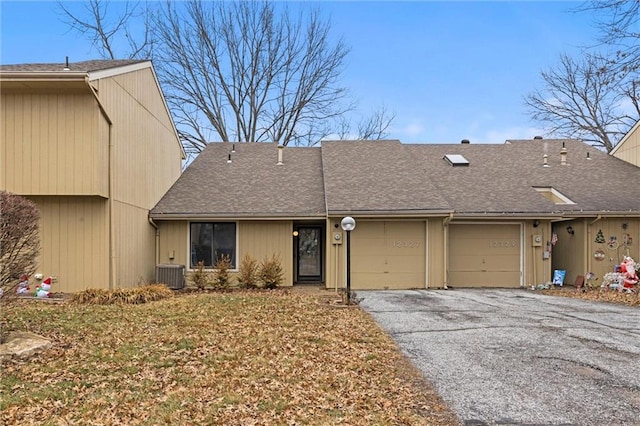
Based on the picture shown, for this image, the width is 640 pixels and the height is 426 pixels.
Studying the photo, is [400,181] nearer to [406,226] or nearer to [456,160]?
[406,226]

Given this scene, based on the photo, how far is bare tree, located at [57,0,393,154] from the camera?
24.5 metres

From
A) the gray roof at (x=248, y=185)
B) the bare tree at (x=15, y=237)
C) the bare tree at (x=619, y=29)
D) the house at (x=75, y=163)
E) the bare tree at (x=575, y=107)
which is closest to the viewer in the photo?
the bare tree at (x=15, y=237)

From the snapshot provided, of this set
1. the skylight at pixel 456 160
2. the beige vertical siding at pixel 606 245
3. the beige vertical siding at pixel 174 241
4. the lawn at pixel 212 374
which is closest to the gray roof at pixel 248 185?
the beige vertical siding at pixel 174 241

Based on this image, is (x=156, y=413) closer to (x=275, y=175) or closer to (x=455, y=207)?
(x=455, y=207)

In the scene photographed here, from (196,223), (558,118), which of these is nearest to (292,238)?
(196,223)

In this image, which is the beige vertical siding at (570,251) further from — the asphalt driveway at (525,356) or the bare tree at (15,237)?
the bare tree at (15,237)

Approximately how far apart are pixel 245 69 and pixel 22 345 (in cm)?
2141

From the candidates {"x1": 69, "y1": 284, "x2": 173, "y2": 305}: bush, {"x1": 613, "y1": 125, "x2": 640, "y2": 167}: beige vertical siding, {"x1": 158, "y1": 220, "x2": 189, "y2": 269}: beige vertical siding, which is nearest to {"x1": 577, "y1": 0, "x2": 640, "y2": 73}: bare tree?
{"x1": 613, "y1": 125, "x2": 640, "y2": 167}: beige vertical siding

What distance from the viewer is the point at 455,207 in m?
13.2

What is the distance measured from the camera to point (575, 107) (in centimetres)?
2581

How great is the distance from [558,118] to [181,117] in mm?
20224

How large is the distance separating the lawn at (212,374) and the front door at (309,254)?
6.70 m

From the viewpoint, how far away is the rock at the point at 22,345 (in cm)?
549

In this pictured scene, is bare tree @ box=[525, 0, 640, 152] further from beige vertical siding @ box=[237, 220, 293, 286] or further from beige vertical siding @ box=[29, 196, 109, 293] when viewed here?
beige vertical siding @ box=[29, 196, 109, 293]
